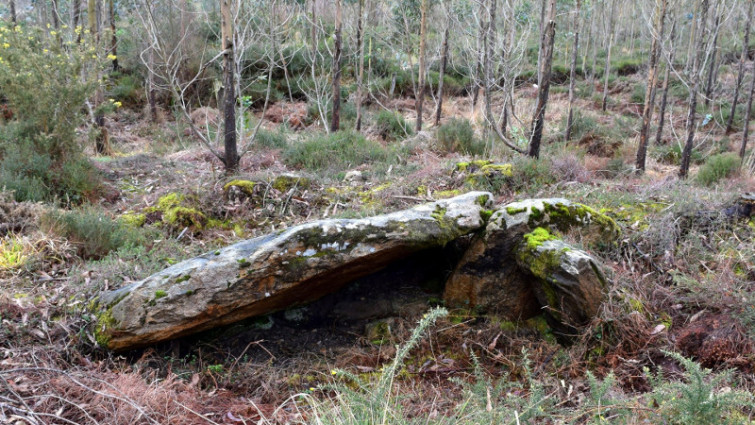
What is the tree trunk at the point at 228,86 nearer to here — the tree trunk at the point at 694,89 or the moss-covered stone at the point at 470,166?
the moss-covered stone at the point at 470,166

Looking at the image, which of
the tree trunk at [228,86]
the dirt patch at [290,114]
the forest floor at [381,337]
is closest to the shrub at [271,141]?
the tree trunk at [228,86]

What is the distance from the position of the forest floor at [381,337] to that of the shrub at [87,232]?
0.10 ft

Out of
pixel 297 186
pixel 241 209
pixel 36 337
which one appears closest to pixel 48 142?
pixel 241 209

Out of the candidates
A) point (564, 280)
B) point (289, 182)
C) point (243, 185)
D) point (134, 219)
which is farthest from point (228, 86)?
point (564, 280)

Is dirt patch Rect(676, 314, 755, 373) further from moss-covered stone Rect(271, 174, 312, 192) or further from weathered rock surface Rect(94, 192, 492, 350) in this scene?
moss-covered stone Rect(271, 174, 312, 192)

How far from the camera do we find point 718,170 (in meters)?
9.82

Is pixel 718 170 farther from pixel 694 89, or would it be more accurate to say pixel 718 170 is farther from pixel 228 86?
pixel 228 86

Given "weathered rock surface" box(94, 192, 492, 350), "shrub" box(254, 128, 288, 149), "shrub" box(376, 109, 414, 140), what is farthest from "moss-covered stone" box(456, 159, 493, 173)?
"shrub" box(376, 109, 414, 140)

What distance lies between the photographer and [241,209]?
6.17 m

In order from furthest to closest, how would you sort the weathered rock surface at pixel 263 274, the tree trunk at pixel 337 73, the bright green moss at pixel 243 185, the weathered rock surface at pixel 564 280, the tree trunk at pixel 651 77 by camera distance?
the tree trunk at pixel 337 73 → the tree trunk at pixel 651 77 → the bright green moss at pixel 243 185 → the weathered rock surface at pixel 564 280 → the weathered rock surface at pixel 263 274

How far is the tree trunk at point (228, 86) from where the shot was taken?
22.1ft

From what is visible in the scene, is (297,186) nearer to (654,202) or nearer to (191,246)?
(191,246)

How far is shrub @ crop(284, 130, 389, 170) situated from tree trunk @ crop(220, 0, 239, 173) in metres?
1.59

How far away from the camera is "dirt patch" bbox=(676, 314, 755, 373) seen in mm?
3426
